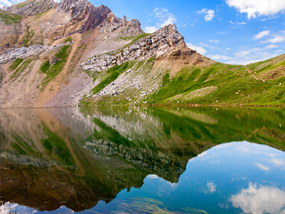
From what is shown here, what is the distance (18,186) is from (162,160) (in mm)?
13457

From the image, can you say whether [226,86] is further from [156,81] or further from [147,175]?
[147,175]

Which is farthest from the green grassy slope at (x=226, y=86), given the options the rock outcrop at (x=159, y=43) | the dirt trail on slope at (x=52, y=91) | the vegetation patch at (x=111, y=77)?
the dirt trail on slope at (x=52, y=91)

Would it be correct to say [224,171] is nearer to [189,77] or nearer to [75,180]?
[75,180]

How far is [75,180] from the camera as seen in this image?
14859 mm

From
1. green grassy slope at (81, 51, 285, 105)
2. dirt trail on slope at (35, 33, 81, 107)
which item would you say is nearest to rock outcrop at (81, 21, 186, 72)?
green grassy slope at (81, 51, 285, 105)

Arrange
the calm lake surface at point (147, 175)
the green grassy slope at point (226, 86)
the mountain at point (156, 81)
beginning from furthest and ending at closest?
the mountain at point (156, 81)
the green grassy slope at point (226, 86)
the calm lake surface at point (147, 175)

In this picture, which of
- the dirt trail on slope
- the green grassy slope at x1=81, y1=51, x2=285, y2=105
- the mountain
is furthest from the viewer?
the dirt trail on slope

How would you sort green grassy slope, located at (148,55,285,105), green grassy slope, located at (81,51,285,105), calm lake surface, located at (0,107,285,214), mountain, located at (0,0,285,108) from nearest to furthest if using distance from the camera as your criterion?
calm lake surface, located at (0,107,285,214)
green grassy slope, located at (148,55,285,105)
green grassy slope, located at (81,51,285,105)
mountain, located at (0,0,285,108)

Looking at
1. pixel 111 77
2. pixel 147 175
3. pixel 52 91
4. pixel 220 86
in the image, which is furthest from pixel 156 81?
pixel 147 175

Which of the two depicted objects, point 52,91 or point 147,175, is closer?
point 147,175

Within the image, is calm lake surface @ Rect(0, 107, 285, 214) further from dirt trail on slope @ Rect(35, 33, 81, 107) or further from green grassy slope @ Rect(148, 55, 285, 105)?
dirt trail on slope @ Rect(35, 33, 81, 107)

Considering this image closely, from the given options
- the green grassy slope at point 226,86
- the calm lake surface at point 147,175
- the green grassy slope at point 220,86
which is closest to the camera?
the calm lake surface at point 147,175

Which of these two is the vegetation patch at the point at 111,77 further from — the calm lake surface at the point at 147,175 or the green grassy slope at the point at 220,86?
the calm lake surface at the point at 147,175

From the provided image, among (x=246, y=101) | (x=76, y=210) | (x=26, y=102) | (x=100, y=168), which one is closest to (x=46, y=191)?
(x=76, y=210)
